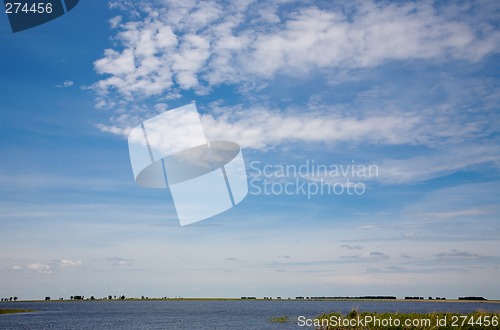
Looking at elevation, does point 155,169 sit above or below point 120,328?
above

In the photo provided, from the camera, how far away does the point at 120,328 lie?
74.2 meters

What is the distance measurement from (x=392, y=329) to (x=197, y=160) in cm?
2762

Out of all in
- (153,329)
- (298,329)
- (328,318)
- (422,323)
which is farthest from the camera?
(153,329)

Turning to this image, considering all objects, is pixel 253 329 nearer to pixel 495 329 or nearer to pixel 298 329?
pixel 298 329

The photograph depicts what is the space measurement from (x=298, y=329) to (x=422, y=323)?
1131 inches

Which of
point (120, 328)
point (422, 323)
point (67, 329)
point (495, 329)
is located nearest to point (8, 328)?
point (67, 329)

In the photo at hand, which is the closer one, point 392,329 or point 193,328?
point 392,329

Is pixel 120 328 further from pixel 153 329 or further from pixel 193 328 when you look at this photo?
pixel 193 328

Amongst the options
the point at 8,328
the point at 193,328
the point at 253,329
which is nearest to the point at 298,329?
the point at 253,329

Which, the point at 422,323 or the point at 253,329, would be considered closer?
the point at 422,323

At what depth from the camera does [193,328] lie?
74062 millimetres

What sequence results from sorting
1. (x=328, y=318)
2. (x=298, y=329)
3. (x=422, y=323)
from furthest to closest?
(x=298, y=329)
(x=328, y=318)
(x=422, y=323)

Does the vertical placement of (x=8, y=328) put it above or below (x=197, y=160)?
below

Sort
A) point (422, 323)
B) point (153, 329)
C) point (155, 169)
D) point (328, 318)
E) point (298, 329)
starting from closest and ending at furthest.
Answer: point (155, 169)
point (422, 323)
point (328, 318)
point (298, 329)
point (153, 329)
